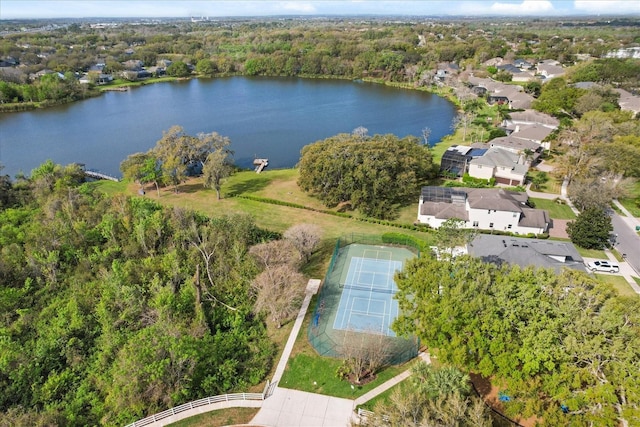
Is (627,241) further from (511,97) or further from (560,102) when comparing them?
(511,97)

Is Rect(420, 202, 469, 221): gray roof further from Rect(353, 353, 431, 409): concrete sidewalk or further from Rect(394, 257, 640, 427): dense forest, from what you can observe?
Rect(353, 353, 431, 409): concrete sidewalk

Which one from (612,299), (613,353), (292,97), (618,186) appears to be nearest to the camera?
(613,353)

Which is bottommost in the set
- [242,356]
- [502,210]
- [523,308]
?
[242,356]

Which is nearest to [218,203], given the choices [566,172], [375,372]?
[375,372]

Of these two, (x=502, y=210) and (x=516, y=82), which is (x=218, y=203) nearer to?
(x=502, y=210)

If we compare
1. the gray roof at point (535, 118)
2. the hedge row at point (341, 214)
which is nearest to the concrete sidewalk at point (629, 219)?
the hedge row at point (341, 214)

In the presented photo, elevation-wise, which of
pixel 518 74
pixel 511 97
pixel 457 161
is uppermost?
pixel 518 74

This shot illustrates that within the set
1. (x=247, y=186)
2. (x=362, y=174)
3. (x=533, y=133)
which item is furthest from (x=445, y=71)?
(x=362, y=174)

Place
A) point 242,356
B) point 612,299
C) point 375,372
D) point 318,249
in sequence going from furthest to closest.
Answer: point 318,249
point 242,356
point 375,372
point 612,299
